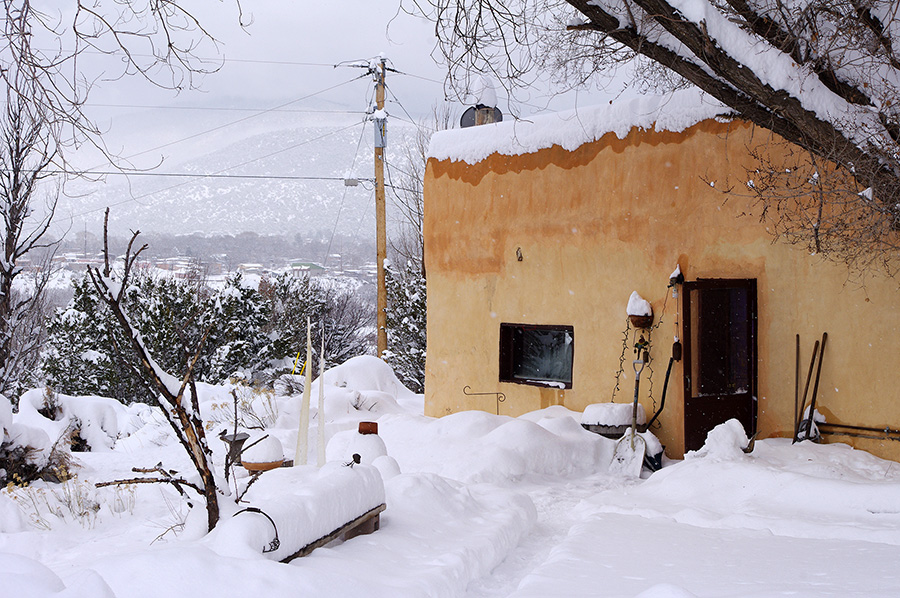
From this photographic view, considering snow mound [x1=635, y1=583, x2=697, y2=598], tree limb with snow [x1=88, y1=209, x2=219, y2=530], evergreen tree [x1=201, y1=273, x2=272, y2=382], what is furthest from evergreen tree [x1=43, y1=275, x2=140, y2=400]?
snow mound [x1=635, y1=583, x2=697, y2=598]

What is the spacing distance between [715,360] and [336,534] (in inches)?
200

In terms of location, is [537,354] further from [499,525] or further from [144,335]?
[144,335]

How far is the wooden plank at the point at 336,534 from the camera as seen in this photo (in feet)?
12.1

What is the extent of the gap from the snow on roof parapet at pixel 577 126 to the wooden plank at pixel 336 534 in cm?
420

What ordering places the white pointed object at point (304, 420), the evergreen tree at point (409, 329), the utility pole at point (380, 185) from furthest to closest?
the evergreen tree at point (409, 329) < the utility pole at point (380, 185) < the white pointed object at point (304, 420)

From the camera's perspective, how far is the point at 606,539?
4.78 metres

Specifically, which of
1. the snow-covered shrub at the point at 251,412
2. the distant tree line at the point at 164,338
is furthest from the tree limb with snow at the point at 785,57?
the distant tree line at the point at 164,338

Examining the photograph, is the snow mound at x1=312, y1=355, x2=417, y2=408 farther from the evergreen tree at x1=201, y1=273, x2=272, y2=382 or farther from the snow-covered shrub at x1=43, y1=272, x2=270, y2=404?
the evergreen tree at x1=201, y1=273, x2=272, y2=382

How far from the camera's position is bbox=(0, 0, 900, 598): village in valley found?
3.67m

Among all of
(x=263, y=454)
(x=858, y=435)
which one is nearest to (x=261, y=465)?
(x=263, y=454)

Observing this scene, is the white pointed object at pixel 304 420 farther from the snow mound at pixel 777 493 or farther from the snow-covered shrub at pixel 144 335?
the snow-covered shrub at pixel 144 335

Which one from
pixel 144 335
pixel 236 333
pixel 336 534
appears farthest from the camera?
pixel 236 333

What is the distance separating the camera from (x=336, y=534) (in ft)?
13.4

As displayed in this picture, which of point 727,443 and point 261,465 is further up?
point 727,443
